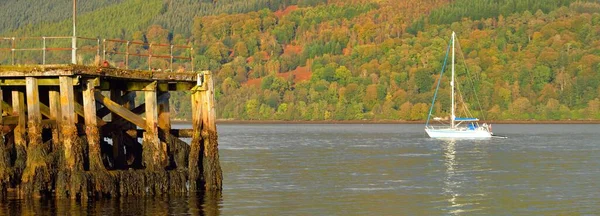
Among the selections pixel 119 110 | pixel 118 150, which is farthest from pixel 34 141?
pixel 118 150

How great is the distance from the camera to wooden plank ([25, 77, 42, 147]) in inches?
1512

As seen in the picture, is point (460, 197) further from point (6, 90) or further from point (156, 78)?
point (6, 90)

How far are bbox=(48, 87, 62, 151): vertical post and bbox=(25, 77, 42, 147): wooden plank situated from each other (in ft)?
1.81

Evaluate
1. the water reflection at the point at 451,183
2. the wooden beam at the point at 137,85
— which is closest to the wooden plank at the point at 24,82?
the wooden beam at the point at 137,85

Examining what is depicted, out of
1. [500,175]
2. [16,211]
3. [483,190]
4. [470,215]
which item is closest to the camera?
[16,211]

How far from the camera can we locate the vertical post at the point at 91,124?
3875 cm

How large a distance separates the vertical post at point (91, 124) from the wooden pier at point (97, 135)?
0.03m

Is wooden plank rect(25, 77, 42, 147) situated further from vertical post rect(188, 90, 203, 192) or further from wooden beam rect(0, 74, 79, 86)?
vertical post rect(188, 90, 203, 192)

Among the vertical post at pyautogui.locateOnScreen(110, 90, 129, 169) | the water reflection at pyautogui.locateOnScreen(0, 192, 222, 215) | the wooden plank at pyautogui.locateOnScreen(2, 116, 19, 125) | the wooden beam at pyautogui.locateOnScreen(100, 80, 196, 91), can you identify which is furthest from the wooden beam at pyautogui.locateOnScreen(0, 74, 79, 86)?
the vertical post at pyautogui.locateOnScreen(110, 90, 129, 169)

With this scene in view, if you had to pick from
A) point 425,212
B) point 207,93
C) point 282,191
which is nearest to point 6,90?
point 207,93

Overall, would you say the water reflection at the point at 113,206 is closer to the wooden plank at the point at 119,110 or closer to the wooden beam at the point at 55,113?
the wooden beam at the point at 55,113

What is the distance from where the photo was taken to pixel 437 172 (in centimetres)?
6419

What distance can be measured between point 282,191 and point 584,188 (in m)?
14.1

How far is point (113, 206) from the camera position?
38844 millimetres
